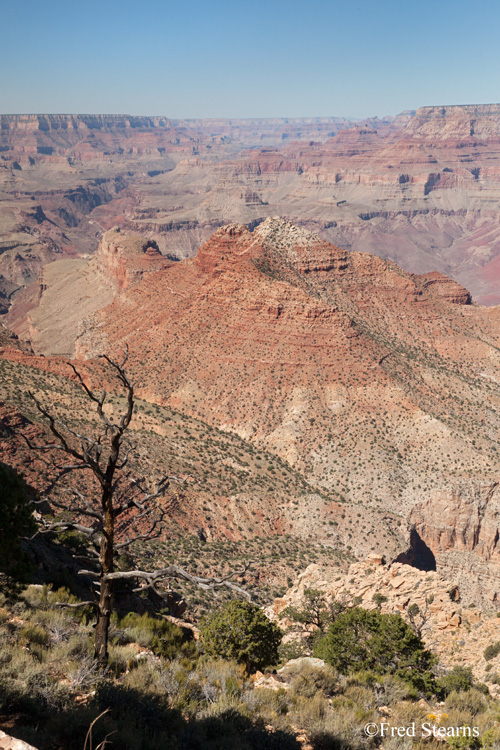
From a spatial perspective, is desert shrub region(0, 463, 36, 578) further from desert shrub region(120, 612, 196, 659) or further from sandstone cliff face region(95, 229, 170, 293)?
sandstone cliff face region(95, 229, 170, 293)

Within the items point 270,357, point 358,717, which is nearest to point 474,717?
point 358,717

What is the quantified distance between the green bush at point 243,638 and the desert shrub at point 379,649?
2523mm

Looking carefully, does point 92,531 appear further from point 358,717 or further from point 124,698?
point 358,717

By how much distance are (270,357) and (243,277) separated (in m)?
14.0

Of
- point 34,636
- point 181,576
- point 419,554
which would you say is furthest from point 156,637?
point 419,554

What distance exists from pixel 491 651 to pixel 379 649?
6387 millimetres

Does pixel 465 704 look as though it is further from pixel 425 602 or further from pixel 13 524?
pixel 13 524

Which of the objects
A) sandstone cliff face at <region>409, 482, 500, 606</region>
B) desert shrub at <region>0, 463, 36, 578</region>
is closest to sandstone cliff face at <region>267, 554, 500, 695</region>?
desert shrub at <region>0, 463, 36, 578</region>

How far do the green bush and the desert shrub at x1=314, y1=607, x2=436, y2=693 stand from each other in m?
2.52

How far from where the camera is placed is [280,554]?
46125 mm

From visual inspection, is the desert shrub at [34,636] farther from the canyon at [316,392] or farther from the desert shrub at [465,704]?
the canyon at [316,392]

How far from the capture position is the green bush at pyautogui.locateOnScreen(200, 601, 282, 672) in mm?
21062

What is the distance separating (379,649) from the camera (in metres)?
21.6

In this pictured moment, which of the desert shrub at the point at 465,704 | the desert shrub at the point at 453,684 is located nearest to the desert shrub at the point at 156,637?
the desert shrub at the point at 465,704
